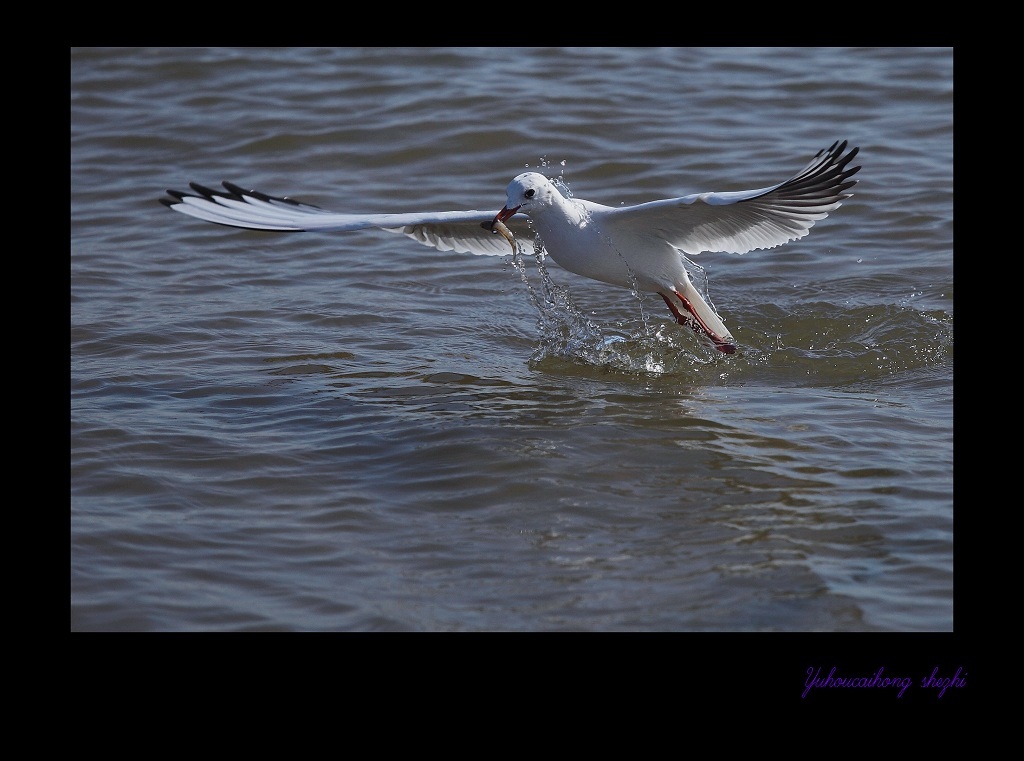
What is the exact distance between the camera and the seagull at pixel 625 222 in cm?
628

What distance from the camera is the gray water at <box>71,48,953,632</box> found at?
4480mm

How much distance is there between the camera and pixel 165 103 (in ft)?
40.3

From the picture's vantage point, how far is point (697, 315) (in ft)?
23.3

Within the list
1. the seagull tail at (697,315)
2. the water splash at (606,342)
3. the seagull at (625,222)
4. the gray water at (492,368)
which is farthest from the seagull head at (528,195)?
the seagull tail at (697,315)

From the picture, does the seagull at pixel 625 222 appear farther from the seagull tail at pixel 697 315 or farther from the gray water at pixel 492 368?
the gray water at pixel 492 368

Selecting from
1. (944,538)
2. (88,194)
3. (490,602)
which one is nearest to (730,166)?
(88,194)

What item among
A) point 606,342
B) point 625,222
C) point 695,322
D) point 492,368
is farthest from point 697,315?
point 492,368

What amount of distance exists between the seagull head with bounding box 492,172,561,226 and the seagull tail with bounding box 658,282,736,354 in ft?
3.20

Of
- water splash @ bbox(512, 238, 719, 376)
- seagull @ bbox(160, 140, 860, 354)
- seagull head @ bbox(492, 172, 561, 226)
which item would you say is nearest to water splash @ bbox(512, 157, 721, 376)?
water splash @ bbox(512, 238, 719, 376)

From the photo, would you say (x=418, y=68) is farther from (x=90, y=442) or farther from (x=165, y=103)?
(x=90, y=442)

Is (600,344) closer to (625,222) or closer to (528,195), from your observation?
(625,222)

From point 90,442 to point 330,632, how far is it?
2.29m

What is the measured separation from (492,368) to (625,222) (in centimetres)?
119

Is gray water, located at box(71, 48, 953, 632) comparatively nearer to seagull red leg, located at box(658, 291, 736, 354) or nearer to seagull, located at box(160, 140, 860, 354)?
seagull red leg, located at box(658, 291, 736, 354)
